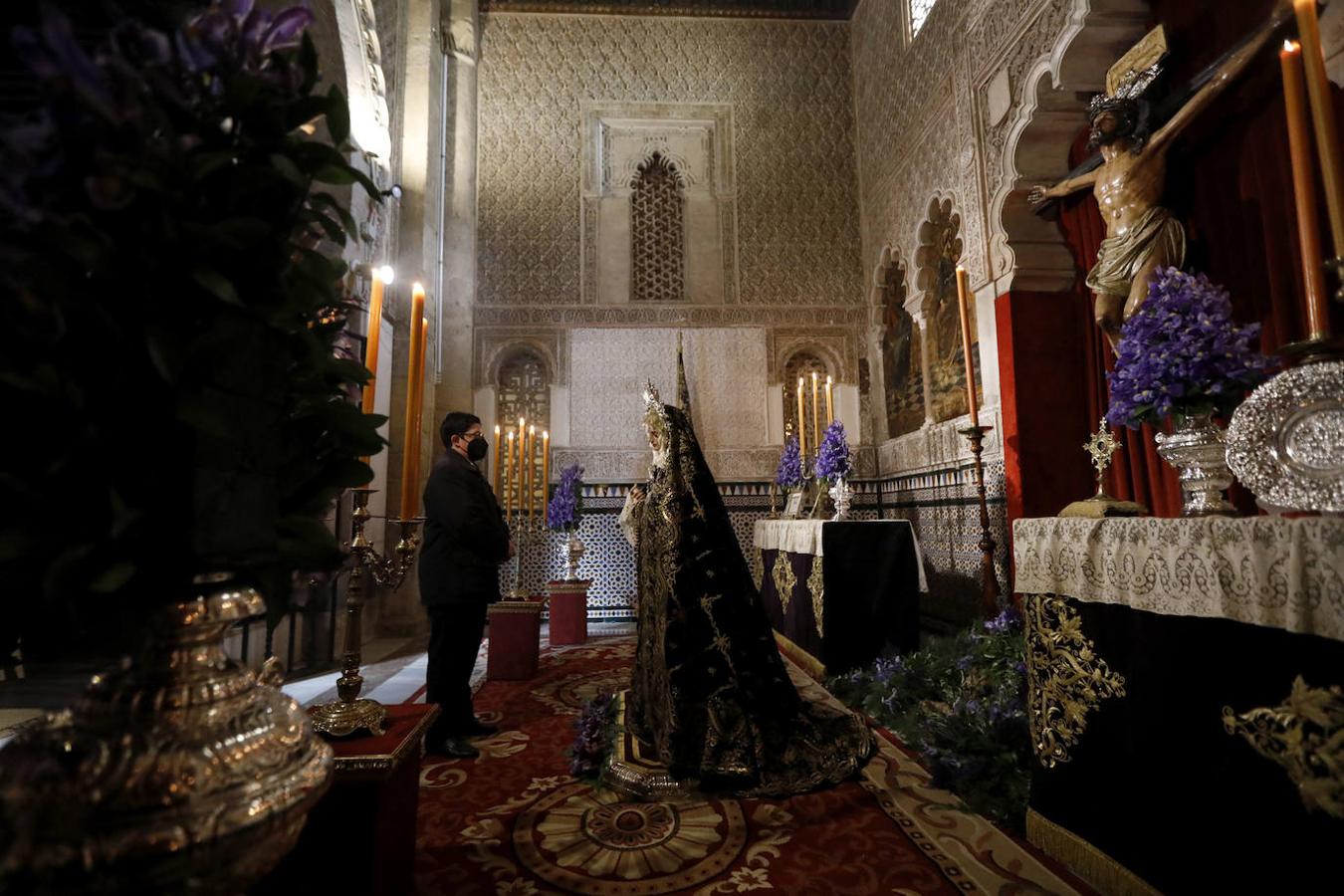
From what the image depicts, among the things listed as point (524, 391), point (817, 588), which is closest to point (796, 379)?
point (524, 391)

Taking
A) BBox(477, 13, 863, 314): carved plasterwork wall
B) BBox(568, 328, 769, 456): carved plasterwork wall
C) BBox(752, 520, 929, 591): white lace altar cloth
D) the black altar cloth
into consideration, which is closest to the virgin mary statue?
the black altar cloth

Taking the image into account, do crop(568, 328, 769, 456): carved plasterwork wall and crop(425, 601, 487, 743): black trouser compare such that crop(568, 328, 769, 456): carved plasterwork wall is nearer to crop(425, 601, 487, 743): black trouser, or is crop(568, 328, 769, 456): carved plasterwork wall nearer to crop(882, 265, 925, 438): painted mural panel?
crop(882, 265, 925, 438): painted mural panel

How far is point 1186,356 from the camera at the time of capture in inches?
64.7

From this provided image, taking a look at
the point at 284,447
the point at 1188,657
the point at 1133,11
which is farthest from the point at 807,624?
the point at 1133,11

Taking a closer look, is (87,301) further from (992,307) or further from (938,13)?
(938,13)

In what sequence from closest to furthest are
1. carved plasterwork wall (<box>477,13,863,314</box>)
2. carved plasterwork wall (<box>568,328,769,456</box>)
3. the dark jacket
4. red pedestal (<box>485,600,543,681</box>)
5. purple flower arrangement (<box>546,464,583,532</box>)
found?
the dark jacket → red pedestal (<box>485,600,543,681</box>) → purple flower arrangement (<box>546,464,583,532</box>) → carved plasterwork wall (<box>568,328,769,456</box>) → carved plasterwork wall (<box>477,13,863,314</box>)

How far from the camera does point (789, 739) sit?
2.62m

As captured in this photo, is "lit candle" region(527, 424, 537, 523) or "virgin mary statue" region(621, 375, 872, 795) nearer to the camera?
"virgin mary statue" region(621, 375, 872, 795)

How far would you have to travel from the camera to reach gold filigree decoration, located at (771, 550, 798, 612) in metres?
4.81

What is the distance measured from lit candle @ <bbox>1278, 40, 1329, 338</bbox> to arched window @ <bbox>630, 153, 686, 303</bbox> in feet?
24.0

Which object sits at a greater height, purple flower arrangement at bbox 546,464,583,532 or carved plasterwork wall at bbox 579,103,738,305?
carved plasterwork wall at bbox 579,103,738,305

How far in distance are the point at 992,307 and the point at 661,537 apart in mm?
4094

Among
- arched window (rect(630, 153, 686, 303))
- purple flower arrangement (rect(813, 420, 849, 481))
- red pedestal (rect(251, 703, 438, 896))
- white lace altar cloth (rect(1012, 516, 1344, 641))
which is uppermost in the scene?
arched window (rect(630, 153, 686, 303))

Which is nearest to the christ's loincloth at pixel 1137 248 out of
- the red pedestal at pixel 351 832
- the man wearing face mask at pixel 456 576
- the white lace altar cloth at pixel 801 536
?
the white lace altar cloth at pixel 801 536
